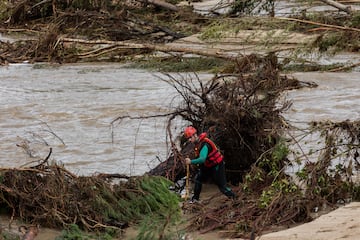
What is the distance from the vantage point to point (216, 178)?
10.7 meters

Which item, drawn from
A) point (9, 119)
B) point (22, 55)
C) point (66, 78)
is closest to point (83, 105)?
point (9, 119)

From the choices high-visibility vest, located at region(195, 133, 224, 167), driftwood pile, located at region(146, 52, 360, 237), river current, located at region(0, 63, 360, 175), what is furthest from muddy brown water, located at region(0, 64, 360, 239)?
high-visibility vest, located at region(195, 133, 224, 167)

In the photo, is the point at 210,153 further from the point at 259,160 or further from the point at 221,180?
the point at 259,160

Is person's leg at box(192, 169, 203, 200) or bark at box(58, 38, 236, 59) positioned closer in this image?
person's leg at box(192, 169, 203, 200)

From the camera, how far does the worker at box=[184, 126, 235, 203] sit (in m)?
10.5

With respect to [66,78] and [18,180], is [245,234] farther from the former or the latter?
[66,78]

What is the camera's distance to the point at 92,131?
1609cm

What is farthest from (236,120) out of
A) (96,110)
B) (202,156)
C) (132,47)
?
(132,47)

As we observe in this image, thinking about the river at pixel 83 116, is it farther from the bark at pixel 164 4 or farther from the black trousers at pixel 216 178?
the bark at pixel 164 4

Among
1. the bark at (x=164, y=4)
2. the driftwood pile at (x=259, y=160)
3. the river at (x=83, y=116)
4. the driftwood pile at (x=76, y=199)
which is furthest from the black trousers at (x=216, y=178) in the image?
the bark at (x=164, y=4)

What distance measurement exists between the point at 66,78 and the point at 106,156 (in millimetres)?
9058

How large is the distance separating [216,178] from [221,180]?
82 millimetres

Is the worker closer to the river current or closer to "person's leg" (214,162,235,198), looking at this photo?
"person's leg" (214,162,235,198)

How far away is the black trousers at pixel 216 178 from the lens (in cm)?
1062
